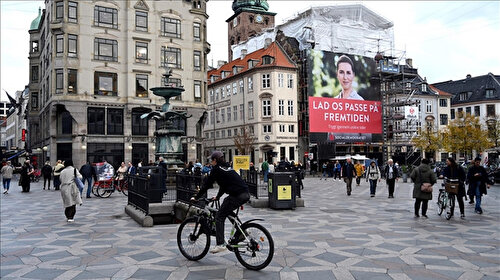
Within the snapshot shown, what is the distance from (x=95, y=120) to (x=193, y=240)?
3518 centimetres

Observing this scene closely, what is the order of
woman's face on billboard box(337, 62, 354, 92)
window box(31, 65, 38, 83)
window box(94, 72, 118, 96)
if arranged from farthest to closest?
woman's face on billboard box(337, 62, 354, 92) → window box(31, 65, 38, 83) → window box(94, 72, 118, 96)

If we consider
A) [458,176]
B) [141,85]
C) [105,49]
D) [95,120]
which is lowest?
[458,176]

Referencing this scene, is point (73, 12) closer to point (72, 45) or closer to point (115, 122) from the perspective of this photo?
point (72, 45)

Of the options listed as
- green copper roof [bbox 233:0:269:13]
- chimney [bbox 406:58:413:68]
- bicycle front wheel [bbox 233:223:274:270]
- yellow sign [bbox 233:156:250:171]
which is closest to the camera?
bicycle front wheel [bbox 233:223:274:270]

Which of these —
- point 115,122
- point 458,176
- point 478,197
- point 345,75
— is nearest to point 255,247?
point 458,176

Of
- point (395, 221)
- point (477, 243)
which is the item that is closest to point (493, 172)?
point (395, 221)

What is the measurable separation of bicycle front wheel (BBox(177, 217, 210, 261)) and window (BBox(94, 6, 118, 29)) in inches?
1467

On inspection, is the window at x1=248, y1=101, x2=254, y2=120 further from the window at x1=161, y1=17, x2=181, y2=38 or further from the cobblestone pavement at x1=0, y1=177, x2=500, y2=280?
the cobblestone pavement at x1=0, y1=177, x2=500, y2=280

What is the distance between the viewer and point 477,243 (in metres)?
8.59

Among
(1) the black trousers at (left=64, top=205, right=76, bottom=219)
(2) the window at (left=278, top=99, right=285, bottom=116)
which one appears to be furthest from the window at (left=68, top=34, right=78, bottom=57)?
(1) the black trousers at (left=64, top=205, right=76, bottom=219)

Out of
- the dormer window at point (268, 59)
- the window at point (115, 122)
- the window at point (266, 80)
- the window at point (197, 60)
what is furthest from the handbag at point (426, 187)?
the dormer window at point (268, 59)

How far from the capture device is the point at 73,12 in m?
39.0

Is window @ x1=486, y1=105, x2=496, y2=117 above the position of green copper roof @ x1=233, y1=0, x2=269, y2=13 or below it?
below

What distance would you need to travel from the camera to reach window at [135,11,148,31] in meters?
41.8
